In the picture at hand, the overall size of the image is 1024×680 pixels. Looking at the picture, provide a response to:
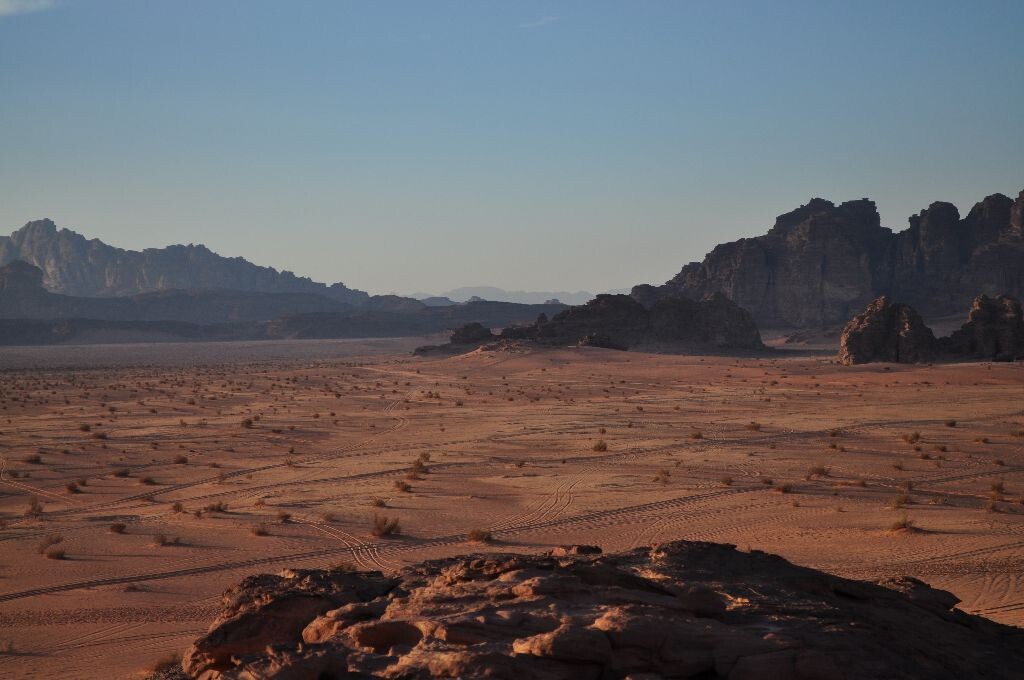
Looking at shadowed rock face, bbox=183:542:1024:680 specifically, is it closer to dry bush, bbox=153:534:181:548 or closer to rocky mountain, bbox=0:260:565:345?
dry bush, bbox=153:534:181:548

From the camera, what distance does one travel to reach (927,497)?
18141 millimetres

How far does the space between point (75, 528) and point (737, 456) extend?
51.9 ft

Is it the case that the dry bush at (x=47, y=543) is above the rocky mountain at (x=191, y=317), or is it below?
below

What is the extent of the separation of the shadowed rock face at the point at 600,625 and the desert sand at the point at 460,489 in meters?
2.99

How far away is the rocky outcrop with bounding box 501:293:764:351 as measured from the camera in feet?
268

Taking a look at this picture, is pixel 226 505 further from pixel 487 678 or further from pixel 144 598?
pixel 487 678

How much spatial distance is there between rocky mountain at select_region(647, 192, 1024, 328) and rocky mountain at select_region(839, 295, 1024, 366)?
4407cm

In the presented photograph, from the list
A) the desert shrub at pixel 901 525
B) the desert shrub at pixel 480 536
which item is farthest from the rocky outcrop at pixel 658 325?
the desert shrub at pixel 480 536

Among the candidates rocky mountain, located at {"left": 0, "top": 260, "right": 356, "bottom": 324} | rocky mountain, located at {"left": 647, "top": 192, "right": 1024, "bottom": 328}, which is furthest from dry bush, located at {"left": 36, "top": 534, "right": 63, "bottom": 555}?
rocky mountain, located at {"left": 0, "top": 260, "right": 356, "bottom": 324}

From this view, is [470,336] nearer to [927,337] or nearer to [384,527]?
[927,337]

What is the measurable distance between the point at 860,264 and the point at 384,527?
10374cm

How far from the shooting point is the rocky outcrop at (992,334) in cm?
5734

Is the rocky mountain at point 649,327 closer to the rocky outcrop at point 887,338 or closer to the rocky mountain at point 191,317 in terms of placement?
the rocky outcrop at point 887,338

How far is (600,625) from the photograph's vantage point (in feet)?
20.4
